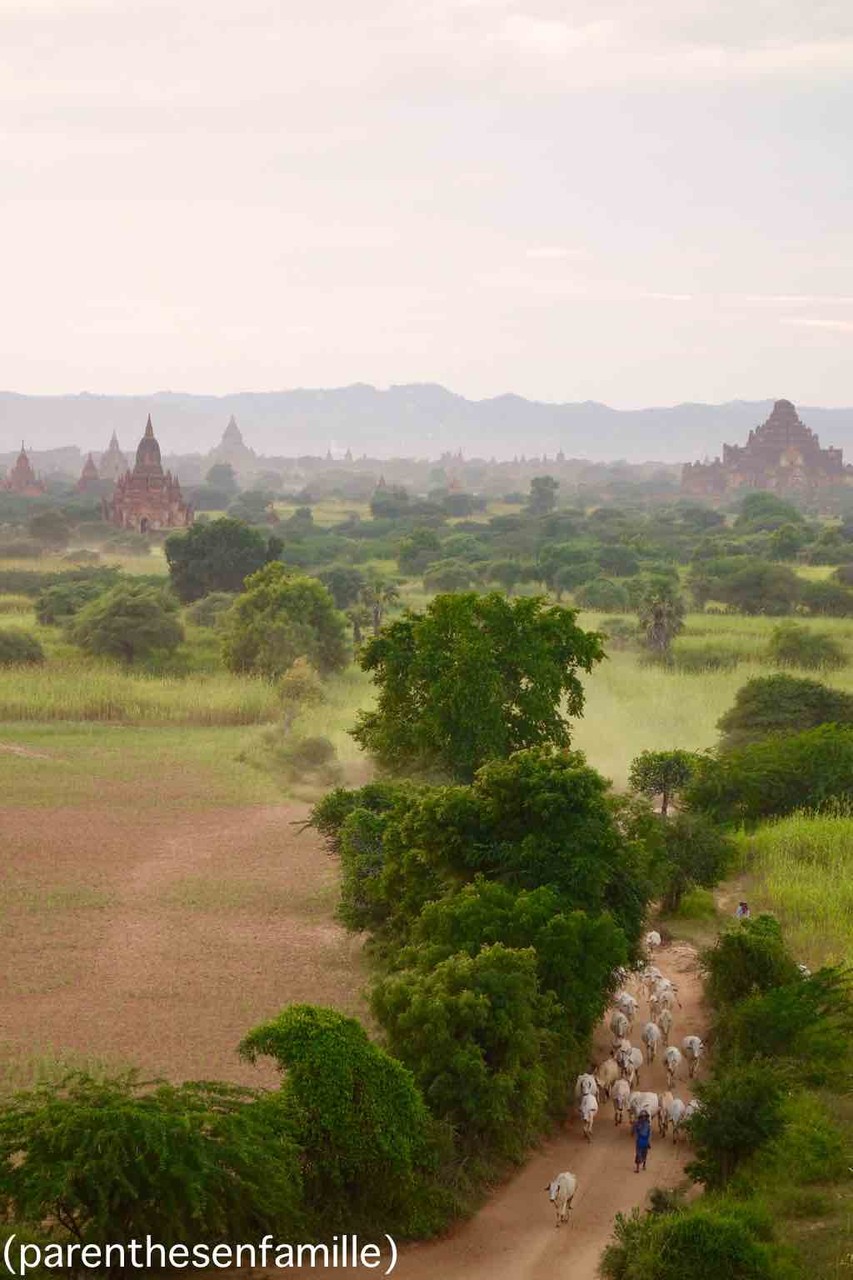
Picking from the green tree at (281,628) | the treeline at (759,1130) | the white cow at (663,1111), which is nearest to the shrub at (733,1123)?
the treeline at (759,1130)

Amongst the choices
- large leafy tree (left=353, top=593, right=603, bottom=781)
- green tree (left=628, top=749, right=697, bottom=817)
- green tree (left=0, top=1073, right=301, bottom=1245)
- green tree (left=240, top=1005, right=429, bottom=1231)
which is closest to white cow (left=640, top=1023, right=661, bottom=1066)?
green tree (left=240, top=1005, right=429, bottom=1231)

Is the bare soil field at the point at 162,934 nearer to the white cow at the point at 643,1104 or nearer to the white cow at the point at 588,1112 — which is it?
the white cow at the point at 588,1112

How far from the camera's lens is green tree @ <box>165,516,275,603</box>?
64.8 m

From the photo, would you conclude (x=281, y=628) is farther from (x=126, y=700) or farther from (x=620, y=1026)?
(x=620, y=1026)

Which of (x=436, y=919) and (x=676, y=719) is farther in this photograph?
(x=676, y=719)

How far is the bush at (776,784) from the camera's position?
1168 inches

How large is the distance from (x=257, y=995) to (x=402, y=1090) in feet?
20.7

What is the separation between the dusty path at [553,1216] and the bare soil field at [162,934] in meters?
3.46

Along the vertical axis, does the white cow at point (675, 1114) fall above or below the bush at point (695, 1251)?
below

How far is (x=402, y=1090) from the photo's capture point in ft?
47.1

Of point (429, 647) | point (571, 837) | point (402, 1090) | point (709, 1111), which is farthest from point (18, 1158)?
point (429, 647)

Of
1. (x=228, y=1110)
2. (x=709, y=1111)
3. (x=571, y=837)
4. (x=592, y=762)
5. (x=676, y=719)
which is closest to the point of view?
(x=228, y=1110)

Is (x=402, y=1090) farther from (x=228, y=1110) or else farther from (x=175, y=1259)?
(x=175, y=1259)

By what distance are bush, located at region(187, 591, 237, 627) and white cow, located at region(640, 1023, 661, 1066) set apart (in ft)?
128
